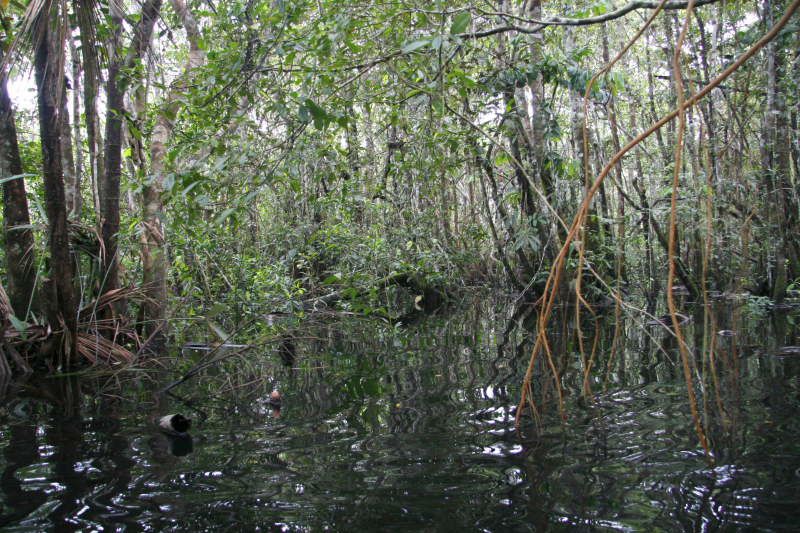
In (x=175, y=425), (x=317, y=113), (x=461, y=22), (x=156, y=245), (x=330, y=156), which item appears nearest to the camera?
(x=461, y=22)

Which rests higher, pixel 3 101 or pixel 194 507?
pixel 3 101

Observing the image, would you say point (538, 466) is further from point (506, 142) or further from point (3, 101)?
point (506, 142)

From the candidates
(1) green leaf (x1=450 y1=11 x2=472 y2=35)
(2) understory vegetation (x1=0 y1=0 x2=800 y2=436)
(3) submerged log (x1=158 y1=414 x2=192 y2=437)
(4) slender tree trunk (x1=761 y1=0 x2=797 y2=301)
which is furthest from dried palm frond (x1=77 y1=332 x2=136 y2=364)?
(4) slender tree trunk (x1=761 y1=0 x2=797 y2=301)

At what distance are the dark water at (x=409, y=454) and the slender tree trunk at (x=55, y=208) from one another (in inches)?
18.7

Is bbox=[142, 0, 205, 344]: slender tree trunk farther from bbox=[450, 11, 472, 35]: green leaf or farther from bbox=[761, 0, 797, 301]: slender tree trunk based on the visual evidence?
bbox=[761, 0, 797, 301]: slender tree trunk

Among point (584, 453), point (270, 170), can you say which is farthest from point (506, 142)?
point (584, 453)

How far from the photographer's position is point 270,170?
11.1 ft

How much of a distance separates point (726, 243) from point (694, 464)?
688 cm

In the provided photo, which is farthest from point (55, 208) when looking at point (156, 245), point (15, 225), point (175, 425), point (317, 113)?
point (317, 113)

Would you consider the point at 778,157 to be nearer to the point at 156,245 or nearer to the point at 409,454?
the point at 409,454

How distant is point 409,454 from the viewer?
2.26m

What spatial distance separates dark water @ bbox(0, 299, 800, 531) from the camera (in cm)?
173

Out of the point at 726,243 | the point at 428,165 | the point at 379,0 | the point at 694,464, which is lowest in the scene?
the point at 694,464

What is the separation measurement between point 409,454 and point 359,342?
3545 millimetres
